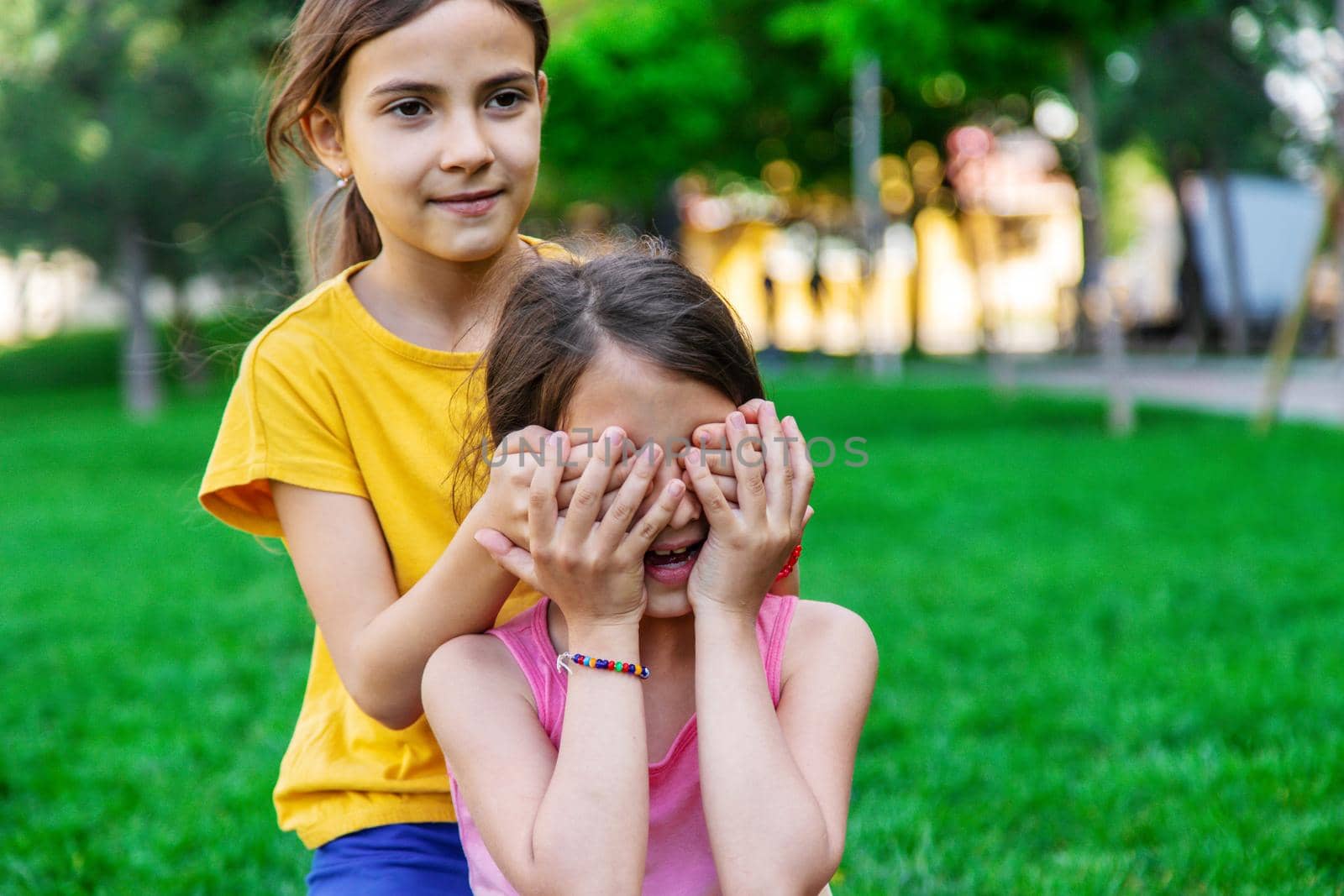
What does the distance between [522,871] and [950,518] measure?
6.04 meters

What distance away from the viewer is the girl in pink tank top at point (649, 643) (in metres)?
1.48

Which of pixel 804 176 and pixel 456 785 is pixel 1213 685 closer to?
pixel 456 785

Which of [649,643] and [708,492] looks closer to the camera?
[708,492]

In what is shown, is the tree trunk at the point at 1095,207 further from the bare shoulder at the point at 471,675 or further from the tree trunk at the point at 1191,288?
the tree trunk at the point at 1191,288

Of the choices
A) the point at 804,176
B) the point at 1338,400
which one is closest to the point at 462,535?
the point at 1338,400

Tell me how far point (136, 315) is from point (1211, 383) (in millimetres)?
16039

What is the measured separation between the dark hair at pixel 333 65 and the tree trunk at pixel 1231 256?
2284 cm

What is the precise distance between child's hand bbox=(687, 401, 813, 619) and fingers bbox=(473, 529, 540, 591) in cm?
19

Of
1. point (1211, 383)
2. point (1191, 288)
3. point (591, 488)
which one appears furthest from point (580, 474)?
point (1191, 288)

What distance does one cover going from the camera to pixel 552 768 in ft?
5.08

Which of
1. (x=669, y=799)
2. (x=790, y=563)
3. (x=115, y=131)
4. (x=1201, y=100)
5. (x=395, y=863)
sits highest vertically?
(x=1201, y=100)

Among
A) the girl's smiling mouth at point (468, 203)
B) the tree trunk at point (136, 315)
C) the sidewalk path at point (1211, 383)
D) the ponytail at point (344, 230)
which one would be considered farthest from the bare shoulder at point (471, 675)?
the tree trunk at point (136, 315)

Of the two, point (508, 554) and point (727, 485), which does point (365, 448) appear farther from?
point (727, 485)

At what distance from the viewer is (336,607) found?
184 cm
